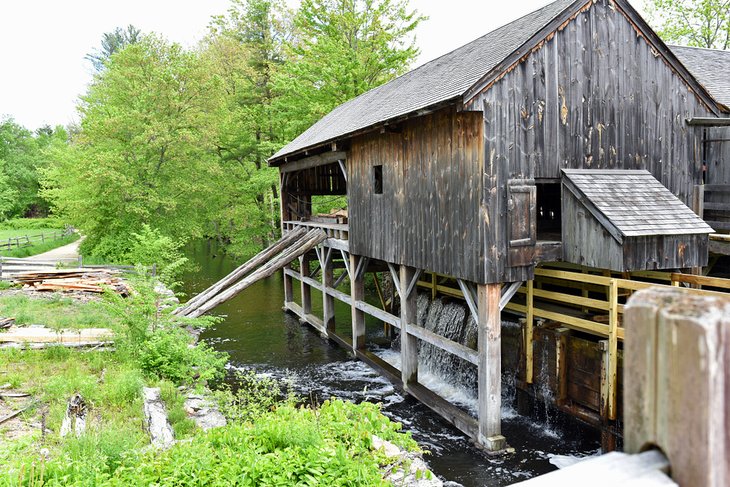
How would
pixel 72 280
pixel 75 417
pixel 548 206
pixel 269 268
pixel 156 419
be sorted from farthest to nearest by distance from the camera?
pixel 72 280, pixel 548 206, pixel 269 268, pixel 156 419, pixel 75 417

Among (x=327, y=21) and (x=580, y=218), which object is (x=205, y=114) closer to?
(x=327, y=21)

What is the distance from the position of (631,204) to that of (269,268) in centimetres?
878

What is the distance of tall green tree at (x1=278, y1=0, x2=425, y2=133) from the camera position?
23094 millimetres

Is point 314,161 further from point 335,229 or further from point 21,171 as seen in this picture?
point 21,171

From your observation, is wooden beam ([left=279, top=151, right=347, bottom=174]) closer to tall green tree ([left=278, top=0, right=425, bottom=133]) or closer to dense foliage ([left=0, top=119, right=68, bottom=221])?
tall green tree ([left=278, top=0, right=425, bottom=133])

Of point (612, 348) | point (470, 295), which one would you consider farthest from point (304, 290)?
point (612, 348)

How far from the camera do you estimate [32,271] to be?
19.9 metres

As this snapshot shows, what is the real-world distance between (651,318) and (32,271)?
22834mm

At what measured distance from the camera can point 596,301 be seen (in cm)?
891

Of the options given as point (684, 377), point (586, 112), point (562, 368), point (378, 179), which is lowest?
point (562, 368)

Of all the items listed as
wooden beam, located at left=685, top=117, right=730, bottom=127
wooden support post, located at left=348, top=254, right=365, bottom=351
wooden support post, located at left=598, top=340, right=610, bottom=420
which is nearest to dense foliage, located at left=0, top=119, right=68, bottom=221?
wooden support post, located at left=348, top=254, right=365, bottom=351

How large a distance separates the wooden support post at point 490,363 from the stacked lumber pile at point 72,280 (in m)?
11.7

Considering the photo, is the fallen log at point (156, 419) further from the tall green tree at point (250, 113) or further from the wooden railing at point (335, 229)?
the tall green tree at point (250, 113)

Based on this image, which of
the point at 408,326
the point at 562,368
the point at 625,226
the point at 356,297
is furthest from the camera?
the point at 356,297
